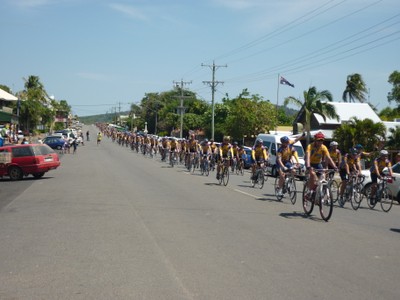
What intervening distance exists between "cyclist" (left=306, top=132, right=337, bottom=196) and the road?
980mm

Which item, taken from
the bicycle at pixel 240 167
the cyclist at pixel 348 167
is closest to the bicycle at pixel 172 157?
the bicycle at pixel 240 167

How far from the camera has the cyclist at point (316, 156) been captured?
1245 cm

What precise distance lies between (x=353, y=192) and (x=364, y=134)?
830 inches

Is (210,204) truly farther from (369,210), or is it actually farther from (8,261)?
(8,261)

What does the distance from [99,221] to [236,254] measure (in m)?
3.96

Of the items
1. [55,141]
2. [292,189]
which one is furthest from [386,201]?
[55,141]

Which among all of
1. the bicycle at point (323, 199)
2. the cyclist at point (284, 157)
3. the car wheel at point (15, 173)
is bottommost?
the car wheel at point (15, 173)

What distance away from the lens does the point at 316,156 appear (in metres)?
13.0

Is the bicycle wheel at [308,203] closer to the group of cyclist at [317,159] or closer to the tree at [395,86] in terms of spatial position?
the group of cyclist at [317,159]

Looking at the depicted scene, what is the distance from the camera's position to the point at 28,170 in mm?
22656

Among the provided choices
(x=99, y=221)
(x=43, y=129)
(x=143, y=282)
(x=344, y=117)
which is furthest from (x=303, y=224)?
(x=43, y=129)

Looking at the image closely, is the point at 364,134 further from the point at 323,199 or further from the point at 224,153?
the point at 323,199

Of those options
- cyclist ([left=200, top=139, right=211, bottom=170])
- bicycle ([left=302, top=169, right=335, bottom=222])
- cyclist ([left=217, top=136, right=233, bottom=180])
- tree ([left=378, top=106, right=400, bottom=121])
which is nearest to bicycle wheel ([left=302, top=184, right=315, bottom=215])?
bicycle ([left=302, top=169, right=335, bottom=222])

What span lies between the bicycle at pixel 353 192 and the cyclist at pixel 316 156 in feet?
9.02
